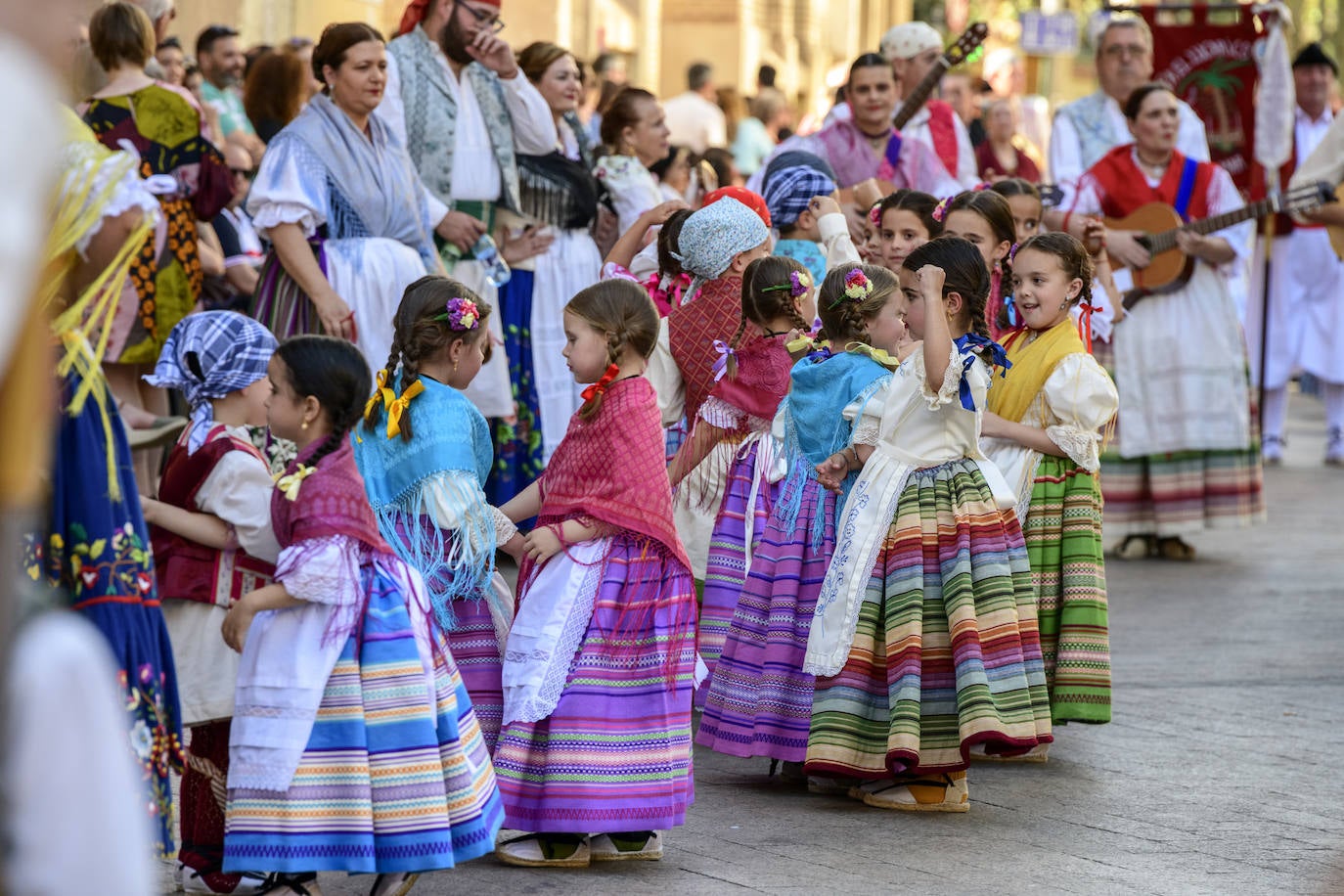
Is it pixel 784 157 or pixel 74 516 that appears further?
pixel 784 157

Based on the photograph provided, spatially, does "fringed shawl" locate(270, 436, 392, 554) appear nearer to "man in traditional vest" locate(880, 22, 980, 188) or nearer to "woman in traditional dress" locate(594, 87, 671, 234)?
"woman in traditional dress" locate(594, 87, 671, 234)

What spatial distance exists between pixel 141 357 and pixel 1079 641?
153 inches

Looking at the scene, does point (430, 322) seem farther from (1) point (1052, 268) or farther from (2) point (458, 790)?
(1) point (1052, 268)

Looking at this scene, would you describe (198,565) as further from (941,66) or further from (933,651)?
(941,66)

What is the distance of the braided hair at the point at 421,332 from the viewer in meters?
4.50

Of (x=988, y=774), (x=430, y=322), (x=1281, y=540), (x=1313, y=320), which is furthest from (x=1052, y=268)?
(x=1313, y=320)

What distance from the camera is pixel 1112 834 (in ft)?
15.7

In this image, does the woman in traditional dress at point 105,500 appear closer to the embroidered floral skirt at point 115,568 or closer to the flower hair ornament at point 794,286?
the embroidered floral skirt at point 115,568

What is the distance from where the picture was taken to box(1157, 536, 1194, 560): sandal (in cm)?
952

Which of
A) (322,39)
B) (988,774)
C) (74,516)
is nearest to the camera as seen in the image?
(74,516)

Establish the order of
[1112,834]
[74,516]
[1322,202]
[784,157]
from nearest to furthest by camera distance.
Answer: [74,516] → [1112,834] → [784,157] → [1322,202]

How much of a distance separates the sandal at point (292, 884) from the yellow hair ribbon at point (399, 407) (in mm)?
1031

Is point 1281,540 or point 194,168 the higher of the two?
point 194,168

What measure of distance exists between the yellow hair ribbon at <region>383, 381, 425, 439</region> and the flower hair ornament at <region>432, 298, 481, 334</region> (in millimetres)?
158
